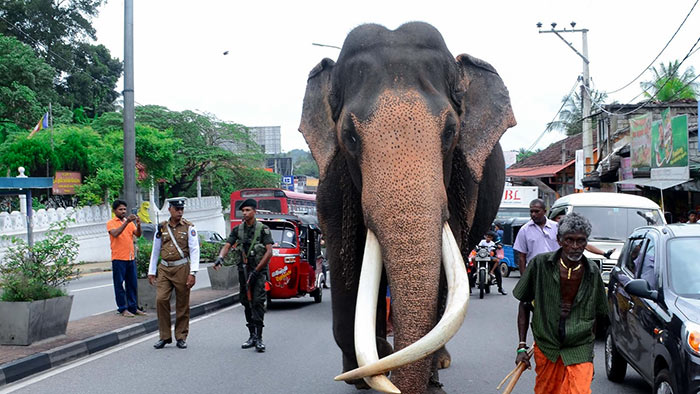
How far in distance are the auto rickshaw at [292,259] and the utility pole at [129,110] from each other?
2806mm

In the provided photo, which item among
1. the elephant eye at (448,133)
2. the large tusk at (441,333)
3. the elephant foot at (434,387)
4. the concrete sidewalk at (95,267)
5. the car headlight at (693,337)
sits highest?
the elephant eye at (448,133)

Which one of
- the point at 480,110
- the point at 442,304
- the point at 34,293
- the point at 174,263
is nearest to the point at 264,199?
the point at 174,263

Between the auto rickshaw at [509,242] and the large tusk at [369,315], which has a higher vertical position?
the large tusk at [369,315]

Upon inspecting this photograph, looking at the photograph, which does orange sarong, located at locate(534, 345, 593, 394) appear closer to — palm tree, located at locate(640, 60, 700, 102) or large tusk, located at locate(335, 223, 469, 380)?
large tusk, located at locate(335, 223, 469, 380)

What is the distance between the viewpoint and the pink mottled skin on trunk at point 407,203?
4219 mm

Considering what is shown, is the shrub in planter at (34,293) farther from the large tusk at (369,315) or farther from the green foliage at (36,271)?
the large tusk at (369,315)

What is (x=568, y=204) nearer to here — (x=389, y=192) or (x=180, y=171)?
(x=389, y=192)

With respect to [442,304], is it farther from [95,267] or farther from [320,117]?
[95,267]

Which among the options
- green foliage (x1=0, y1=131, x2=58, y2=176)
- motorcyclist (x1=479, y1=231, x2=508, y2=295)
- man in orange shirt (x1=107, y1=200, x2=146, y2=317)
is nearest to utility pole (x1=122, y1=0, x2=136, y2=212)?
man in orange shirt (x1=107, y1=200, x2=146, y2=317)

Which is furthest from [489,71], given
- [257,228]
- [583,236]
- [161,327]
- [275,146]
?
[275,146]

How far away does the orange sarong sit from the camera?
469cm

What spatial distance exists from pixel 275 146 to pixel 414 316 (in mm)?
80380

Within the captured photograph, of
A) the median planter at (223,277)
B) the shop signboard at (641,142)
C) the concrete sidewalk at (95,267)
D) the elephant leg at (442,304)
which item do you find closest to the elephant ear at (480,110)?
the elephant leg at (442,304)

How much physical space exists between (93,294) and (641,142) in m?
16.7
